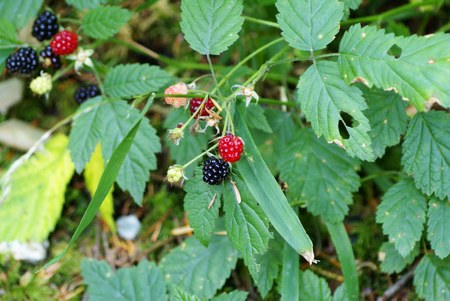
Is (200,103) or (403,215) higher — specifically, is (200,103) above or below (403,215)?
above

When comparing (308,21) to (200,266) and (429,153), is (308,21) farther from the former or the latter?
(200,266)

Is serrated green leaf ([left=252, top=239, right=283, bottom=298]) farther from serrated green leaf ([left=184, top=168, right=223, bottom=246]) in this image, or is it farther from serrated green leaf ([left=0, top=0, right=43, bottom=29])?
serrated green leaf ([left=0, top=0, right=43, bottom=29])

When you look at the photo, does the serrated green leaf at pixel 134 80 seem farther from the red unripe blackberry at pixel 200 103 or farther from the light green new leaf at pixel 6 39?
the light green new leaf at pixel 6 39

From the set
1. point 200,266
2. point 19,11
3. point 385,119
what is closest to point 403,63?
point 385,119

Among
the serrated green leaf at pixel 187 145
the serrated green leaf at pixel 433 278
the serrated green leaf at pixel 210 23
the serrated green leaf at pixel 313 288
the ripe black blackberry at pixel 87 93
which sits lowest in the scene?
the serrated green leaf at pixel 313 288

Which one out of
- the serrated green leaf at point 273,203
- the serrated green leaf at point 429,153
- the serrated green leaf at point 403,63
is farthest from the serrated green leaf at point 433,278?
the serrated green leaf at point 403,63
